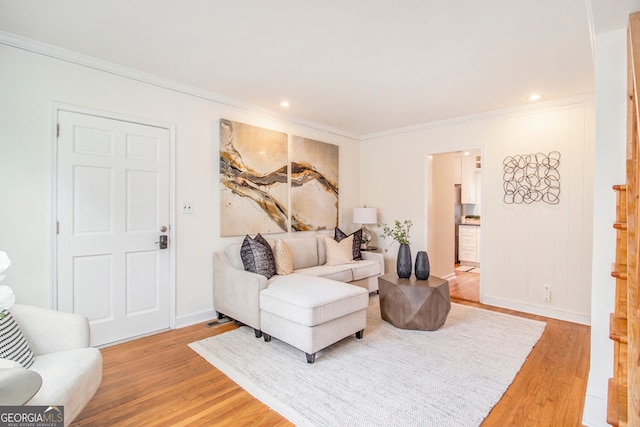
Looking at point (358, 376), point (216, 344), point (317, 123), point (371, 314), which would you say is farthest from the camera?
point (317, 123)

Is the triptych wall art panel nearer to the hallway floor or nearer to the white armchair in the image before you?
the white armchair

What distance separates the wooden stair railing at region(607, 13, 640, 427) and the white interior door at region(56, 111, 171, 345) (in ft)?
10.8

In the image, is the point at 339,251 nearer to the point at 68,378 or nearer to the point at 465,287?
the point at 465,287

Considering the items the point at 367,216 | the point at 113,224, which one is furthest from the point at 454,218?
the point at 113,224

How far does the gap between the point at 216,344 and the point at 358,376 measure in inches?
51.8

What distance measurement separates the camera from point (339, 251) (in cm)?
417

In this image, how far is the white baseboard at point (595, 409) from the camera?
1.74 m

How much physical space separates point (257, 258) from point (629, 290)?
2695mm

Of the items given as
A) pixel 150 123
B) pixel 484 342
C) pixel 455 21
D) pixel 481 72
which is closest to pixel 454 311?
pixel 484 342

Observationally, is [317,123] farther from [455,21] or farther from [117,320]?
[117,320]

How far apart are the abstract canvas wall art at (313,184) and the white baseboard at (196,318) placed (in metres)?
1.49

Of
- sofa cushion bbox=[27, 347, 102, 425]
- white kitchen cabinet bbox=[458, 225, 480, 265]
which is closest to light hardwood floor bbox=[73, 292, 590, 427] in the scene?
sofa cushion bbox=[27, 347, 102, 425]

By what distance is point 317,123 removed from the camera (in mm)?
4590

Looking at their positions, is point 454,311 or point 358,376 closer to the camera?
point 358,376
